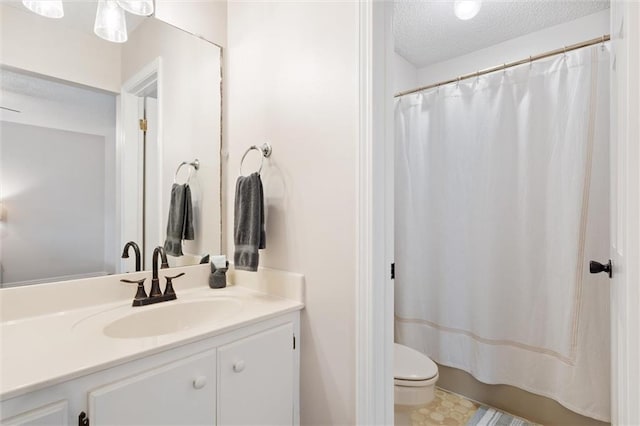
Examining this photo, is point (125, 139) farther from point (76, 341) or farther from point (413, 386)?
point (413, 386)

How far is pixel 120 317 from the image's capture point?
1.09 m

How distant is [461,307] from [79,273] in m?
2.02

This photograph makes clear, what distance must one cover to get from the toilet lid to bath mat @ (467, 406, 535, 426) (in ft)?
1.74

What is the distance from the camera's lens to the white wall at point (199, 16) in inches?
56.7

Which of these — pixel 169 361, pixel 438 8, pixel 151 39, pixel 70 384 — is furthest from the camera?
pixel 438 8

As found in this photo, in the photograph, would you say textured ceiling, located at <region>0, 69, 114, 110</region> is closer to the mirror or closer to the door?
the mirror

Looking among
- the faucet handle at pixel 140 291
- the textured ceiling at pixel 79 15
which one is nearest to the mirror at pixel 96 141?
the textured ceiling at pixel 79 15

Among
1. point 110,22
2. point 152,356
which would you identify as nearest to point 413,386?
point 152,356

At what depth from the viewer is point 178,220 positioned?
1.48 m

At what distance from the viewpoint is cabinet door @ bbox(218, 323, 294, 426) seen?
100 centimetres

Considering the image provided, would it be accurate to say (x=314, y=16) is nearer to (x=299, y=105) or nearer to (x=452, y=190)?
(x=299, y=105)

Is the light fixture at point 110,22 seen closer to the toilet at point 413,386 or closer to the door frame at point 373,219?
the door frame at point 373,219

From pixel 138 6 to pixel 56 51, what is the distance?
0.35 metres

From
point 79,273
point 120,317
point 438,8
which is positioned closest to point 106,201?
point 79,273
